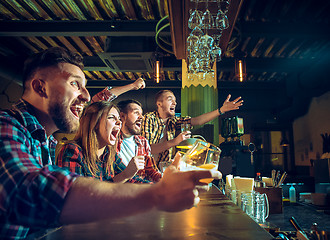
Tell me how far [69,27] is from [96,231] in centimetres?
398

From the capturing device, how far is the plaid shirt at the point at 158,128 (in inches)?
129

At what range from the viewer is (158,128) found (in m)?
3.38

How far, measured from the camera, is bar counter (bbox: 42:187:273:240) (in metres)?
0.77

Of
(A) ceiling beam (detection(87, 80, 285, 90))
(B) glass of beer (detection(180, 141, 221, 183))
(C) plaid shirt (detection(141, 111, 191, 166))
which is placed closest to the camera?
(B) glass of beer (detection(180, 141, 221, 183))

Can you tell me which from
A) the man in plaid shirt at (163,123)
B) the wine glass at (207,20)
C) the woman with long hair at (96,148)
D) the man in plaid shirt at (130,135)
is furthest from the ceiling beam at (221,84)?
the woman with long hair at (96,148)

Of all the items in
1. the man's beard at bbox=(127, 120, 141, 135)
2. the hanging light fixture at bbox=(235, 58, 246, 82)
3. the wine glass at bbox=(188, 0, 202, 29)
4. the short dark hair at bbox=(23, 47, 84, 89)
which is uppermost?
the hanging light fixture at bbox=(235, 58, 246, 82)

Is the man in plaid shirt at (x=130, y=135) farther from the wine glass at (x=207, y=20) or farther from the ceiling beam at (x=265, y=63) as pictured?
the ceiling beam at (x=265, y=63)

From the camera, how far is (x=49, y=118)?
3.58 ft

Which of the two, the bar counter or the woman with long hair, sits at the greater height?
the woman with long hair

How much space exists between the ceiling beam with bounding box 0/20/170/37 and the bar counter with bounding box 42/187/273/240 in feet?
11.3

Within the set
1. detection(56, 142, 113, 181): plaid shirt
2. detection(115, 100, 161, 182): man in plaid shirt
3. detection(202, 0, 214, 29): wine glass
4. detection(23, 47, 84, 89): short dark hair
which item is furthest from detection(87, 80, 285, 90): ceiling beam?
detection(23, 47, 84, 89): short dark hair

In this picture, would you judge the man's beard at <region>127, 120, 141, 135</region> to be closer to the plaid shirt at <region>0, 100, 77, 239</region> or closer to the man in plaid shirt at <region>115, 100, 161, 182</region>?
the man in plaid shirt at <region>115, 100, 161, 182</region>

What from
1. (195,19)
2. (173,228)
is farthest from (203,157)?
(195,19)

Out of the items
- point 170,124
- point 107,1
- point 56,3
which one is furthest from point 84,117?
point 56,3
